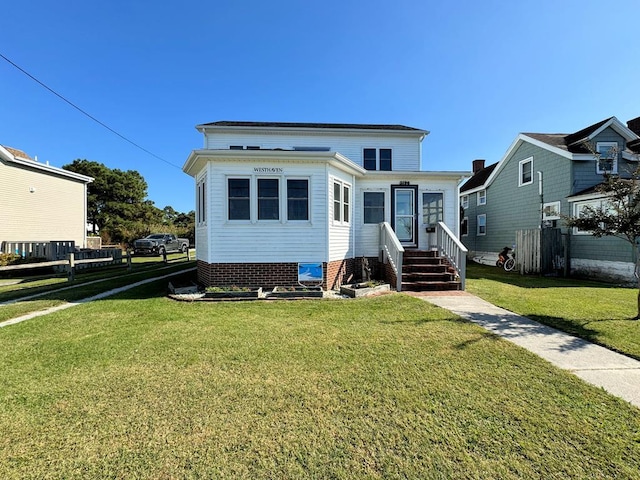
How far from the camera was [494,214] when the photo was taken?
1952cm

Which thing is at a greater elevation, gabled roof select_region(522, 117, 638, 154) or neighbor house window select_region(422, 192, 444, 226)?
gabled roof select_region(522, 117, 638, 154)

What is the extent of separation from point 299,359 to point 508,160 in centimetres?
1952

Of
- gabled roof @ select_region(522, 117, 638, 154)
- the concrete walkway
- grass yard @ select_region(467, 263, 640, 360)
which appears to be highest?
gabled roof @ select_region(522, 117, 638, 154)

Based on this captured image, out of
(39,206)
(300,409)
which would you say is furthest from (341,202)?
(39,206)

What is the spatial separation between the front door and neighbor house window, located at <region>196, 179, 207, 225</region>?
6.44m

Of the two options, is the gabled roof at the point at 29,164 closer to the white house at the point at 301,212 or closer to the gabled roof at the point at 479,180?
the white house at the point at 301,212

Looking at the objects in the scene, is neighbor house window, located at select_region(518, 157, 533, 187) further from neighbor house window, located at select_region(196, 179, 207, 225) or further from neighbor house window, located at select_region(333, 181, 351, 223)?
neighbor house window, located at select_region(196, 179, 207, 225)

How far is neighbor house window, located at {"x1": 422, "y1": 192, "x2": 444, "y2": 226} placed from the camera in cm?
1115

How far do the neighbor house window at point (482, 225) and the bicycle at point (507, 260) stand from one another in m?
3.75

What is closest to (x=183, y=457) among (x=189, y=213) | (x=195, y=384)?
(x=195, y=384)

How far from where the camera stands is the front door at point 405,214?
36.1ft

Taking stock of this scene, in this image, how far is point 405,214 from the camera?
11.1 meters

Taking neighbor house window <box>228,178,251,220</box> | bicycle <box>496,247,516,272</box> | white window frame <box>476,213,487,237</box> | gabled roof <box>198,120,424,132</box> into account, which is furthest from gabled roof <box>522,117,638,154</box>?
neighbor house window <box>228,178,251,220</box>

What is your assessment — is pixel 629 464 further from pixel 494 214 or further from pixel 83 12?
pixel 494 214
